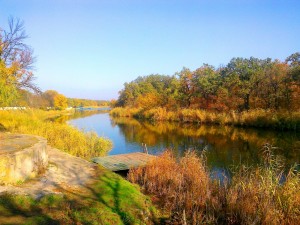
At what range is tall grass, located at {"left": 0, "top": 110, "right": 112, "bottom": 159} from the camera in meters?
15.2

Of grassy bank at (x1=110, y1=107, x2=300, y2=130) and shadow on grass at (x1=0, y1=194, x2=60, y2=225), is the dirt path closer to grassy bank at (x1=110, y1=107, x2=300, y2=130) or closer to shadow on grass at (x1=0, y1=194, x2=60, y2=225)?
shadow on grass at (x1=0, y1=194, x2=60, y2=225)

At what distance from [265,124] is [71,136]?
22.9 metres

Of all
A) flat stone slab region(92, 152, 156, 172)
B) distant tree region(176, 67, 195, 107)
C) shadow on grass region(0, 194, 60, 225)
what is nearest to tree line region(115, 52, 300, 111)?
distant tree region(176, 67, 195, 107)

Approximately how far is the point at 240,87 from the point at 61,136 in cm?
2672

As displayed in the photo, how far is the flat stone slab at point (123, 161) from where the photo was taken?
12.5 metres

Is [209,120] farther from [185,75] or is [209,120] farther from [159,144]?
[159,144]

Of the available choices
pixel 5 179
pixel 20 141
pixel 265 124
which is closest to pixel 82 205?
pixel 5 179

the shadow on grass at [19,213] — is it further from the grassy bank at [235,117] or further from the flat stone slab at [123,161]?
the grassy bank at [235,117]

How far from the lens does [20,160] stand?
680cm

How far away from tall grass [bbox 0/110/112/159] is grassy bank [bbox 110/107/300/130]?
20138 mm

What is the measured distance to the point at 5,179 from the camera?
20.7ft

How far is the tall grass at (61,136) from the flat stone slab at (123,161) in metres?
2.24

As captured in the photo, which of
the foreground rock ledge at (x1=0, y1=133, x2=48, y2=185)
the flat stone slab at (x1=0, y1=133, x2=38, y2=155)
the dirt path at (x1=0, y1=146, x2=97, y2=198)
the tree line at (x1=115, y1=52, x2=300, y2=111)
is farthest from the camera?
the tree line at (x1=115, y1=52, x2=300, y2=111)

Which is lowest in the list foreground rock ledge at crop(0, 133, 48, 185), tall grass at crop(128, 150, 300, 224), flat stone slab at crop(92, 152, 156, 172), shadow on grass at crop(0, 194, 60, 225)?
flat stone slab at crop(92, 152, 156, 172)
